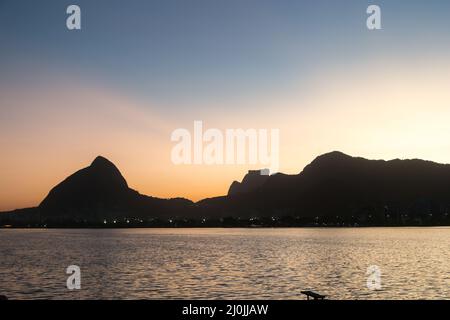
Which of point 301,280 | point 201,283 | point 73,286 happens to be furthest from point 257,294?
point 73,286

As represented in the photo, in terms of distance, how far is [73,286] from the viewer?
66000 millimetres

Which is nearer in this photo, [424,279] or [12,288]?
[12,288]

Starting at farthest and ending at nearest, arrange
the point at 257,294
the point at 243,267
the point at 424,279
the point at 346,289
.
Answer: the point at 243,267 → the point at 424,279 → the point at 346,289 → the point at 257,294

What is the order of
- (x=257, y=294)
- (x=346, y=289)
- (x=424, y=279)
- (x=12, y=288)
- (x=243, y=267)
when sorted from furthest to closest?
(x=243, y=267) < (x=424, y=279) < (x=12, y=288) < (x=346, y=289) < (x=257, y=294)
